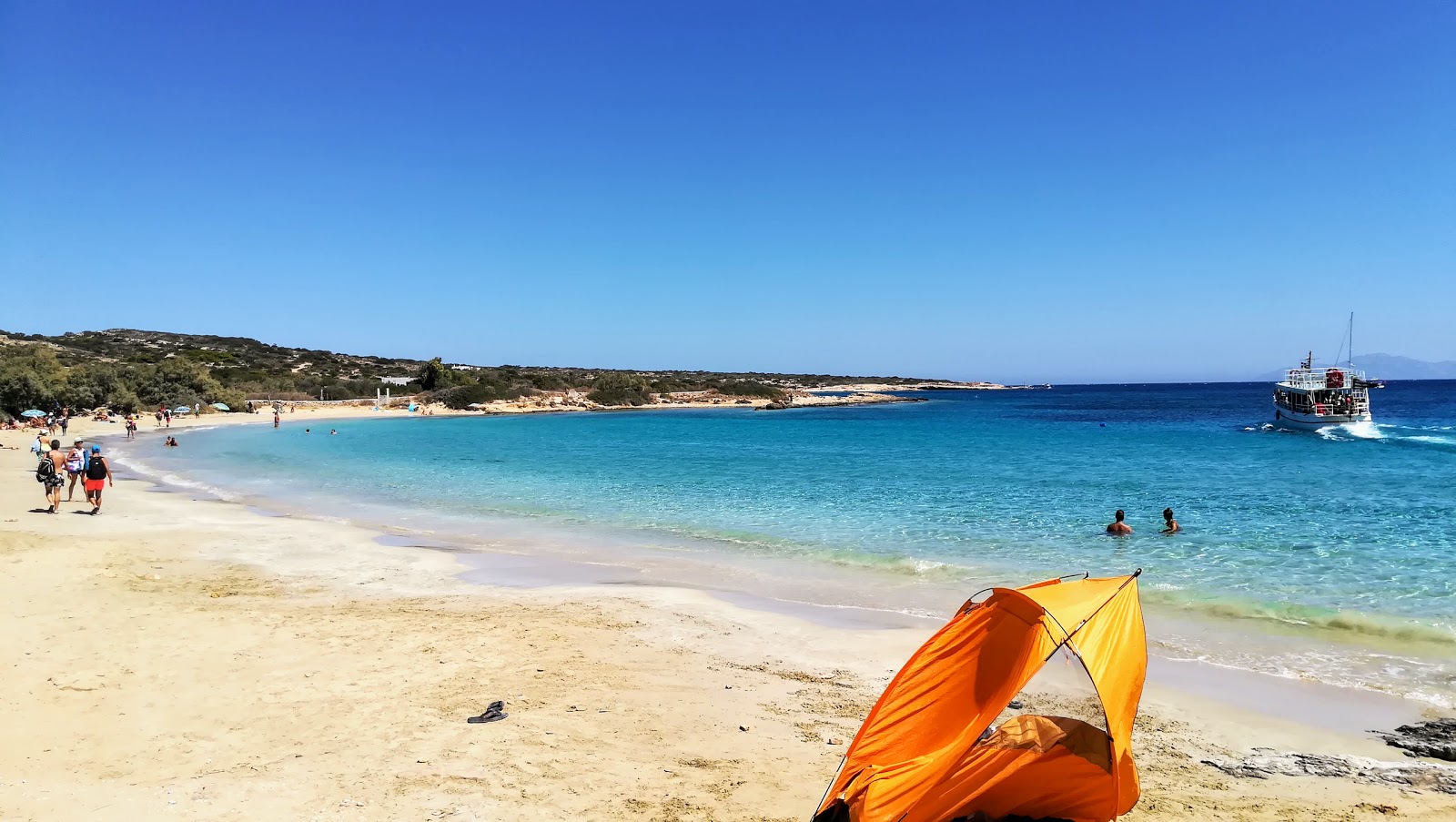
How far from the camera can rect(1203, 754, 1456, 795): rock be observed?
18.5 ft

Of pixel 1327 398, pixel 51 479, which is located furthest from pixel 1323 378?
pixel 51 479

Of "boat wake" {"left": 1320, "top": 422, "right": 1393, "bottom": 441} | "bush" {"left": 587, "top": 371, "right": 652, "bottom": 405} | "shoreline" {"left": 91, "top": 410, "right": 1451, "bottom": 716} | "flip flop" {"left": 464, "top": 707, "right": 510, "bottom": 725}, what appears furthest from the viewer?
"bush" {"left": 587, "top": 371, "right": 652, "bottom": 405}

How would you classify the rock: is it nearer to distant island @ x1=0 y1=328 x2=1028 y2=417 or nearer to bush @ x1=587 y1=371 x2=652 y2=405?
distant island @ x1=0 y1=328 x2=1028 y2=417

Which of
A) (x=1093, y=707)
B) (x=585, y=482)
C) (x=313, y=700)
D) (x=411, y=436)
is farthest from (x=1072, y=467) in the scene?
(x=411, y=436)

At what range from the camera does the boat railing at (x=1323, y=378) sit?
39969mm

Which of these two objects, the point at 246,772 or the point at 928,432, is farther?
the point at 928,432

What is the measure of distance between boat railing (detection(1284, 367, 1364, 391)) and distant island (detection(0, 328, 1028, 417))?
48297 millimetres

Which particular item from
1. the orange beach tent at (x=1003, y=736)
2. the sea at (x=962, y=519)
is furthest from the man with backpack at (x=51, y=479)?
the orange beach tent at (x=1003, y=736)

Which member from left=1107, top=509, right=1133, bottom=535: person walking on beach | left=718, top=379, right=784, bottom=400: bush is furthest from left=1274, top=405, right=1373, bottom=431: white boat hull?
left=718, top=379, right=784, bottom=400: bush

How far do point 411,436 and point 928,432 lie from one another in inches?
1241

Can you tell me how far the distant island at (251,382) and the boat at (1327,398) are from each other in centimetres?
4873

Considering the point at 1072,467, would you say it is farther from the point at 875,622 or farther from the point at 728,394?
→ the point at 728,394

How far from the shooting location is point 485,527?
676 inches

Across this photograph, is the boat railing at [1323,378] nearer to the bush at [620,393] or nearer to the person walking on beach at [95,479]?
the person walking on beach at [95,479]
